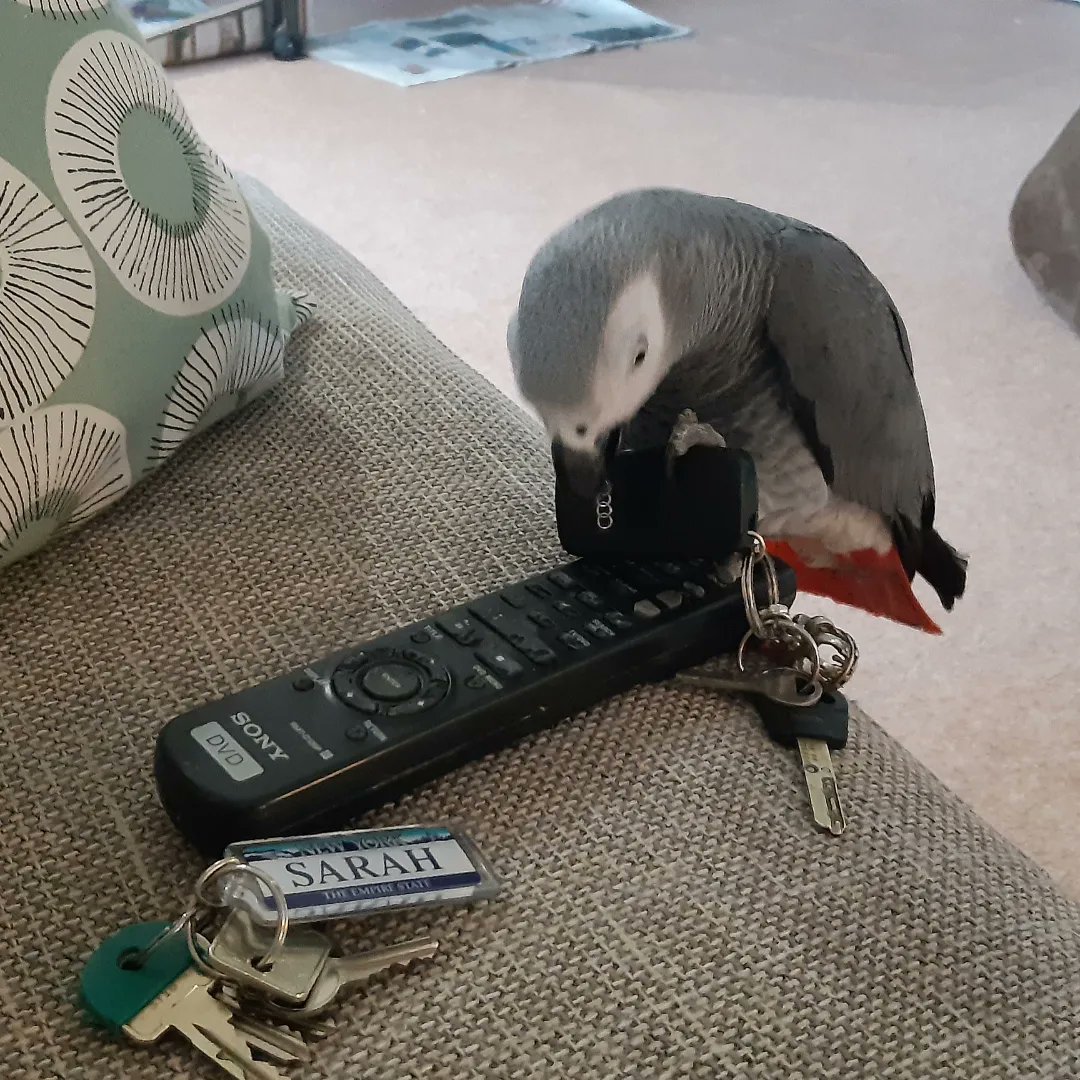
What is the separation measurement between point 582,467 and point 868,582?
1.40 ft

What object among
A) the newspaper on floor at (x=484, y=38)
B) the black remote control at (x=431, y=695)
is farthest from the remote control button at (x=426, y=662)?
the newspaper on floor at (x=484, y=38)

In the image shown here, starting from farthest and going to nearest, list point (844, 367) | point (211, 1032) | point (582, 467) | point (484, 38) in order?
point (484, 38) → point (844, 367) → point (582, 467) → point (211, 1032)

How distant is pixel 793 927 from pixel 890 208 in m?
1.61

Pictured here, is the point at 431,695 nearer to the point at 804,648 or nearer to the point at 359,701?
the point at 359,701

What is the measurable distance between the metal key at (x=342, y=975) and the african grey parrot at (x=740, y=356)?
21 centimetres

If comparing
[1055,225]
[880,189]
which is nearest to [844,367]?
[1055,225]

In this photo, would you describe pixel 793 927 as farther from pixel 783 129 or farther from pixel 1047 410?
pixel 783 129

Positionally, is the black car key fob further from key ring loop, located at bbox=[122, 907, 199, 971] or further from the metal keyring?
key ring loop, located at bbox=[122, 907, 199, 971]

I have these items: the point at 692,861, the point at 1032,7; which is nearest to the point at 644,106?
the point at 1032,7

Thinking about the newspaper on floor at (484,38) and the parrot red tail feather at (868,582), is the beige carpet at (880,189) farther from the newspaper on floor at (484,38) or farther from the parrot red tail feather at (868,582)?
the parrot red tail feather at (868,582)

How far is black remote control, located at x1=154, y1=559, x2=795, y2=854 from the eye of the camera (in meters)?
0.34

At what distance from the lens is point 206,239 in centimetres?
48

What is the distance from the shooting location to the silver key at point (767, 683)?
41 centimetres

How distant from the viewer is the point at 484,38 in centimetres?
229
